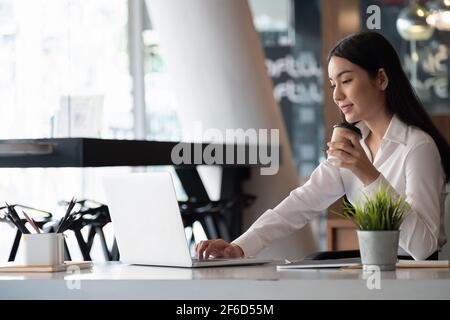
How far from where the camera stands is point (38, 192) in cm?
653

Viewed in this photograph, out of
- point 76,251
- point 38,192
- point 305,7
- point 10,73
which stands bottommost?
point 76,251

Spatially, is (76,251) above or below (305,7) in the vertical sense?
below

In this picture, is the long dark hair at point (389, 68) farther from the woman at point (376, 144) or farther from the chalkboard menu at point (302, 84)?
the chalkboard menu at point (302, 84)

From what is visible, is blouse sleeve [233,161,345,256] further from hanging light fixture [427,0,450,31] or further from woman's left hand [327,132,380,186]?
hanging light fixture [427,0,450,31]

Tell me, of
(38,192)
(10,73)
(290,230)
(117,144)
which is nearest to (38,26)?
(10,73)

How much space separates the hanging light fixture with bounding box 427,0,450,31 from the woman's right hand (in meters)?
4.40

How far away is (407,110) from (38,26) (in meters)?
3.86

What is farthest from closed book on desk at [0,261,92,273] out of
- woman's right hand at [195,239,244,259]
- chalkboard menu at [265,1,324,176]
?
chalkboard menu at [265,1,324,176]

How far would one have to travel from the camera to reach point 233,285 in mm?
1938

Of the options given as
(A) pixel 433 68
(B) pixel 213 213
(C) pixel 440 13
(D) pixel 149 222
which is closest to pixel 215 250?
(D) pixel 149 222

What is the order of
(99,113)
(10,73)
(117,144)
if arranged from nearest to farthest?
(117,144) < (99,113) < (10,73)

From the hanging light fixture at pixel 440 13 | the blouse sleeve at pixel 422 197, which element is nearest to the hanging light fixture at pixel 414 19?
the hanging light fixture at pixel 440 13
